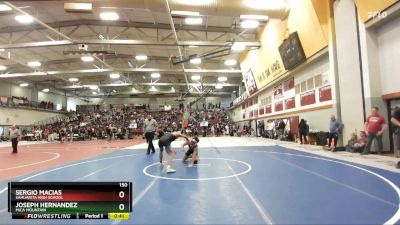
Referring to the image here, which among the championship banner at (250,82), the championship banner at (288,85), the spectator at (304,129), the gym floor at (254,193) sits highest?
the championship banner at (250,82)

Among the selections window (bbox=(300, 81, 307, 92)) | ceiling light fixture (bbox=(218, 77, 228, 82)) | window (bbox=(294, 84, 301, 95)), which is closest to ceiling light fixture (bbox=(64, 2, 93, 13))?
window (bbox=(300, 81, 307, 92))

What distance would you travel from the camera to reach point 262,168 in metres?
7.26

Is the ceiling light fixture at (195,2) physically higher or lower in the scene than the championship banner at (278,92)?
higher

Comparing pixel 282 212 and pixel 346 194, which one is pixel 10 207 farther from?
pixel 346 194

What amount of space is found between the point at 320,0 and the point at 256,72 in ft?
35.2

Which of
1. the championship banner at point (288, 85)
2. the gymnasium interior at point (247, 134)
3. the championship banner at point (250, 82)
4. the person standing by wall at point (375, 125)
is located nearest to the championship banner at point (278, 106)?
the gymnasium interior at point (247, 134)

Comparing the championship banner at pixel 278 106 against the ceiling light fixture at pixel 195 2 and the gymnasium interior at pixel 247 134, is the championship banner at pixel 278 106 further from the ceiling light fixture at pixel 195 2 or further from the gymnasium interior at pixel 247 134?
the ceiling light fixture at pixel 195 2

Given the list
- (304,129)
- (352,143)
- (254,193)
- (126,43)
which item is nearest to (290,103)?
(304,129)

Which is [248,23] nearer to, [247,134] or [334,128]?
[334,128]

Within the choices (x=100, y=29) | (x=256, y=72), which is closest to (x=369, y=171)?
(x=256, y=72)
